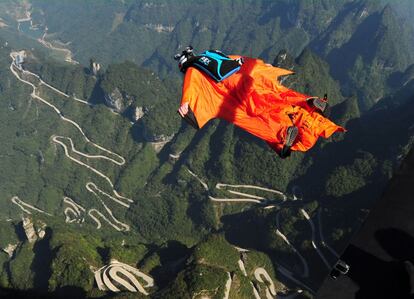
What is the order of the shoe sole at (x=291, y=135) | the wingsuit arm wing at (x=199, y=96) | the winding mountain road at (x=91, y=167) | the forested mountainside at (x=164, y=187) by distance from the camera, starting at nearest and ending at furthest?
the shoe sole at (x=291, y=135)
the wingsuit arm wing at (x=199, y=96)
the forested mountainside at (x=164, y=187)
the winding mountain road at (x=91, y=167)

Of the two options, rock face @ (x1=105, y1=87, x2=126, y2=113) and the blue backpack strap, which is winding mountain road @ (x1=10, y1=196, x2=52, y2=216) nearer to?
rock face @ (x1=105, y1=87, x2=126, y2=113)

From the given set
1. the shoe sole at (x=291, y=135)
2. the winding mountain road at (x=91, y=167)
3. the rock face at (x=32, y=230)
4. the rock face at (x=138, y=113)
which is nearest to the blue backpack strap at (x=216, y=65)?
the shoe sole at (x=291, y=135)

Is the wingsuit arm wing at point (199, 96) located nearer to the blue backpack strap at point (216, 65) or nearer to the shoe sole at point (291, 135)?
the blue backpack strap at point (216, 65)

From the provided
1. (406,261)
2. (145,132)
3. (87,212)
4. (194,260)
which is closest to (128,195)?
(87,212)

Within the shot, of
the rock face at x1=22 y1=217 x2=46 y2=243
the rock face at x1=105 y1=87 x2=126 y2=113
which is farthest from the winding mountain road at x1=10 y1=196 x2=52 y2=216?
the rock face at x1=105 y1=87 x2=126 y2=113

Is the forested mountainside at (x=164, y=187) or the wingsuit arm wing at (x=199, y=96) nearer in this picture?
the wingsuit arm wing at (x=199, y=96)

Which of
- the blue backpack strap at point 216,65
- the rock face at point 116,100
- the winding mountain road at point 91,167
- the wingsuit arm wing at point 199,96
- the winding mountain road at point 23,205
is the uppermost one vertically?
the blue backpack strap at point 216,65
